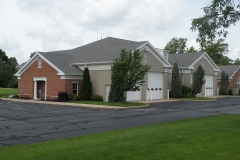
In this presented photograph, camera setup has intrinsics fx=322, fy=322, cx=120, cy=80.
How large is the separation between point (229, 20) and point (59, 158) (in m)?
9.42

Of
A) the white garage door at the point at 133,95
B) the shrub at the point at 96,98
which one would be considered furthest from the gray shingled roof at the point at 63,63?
the white garage door at the point at 133,95

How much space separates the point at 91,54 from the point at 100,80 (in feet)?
15.8

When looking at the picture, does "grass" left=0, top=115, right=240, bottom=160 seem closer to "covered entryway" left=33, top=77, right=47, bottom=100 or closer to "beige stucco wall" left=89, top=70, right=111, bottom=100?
"beige stucco wall" left=89, top=70, right=111, bottom=100

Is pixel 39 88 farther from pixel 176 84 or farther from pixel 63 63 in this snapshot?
pixel 176 84

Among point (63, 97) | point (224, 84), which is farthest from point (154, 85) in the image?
point (224, 84)

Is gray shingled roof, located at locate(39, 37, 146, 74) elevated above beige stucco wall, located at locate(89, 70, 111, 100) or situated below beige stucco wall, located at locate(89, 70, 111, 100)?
above

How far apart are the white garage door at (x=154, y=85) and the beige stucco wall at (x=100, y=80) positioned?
222 inches

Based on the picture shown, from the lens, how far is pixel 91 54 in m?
38.2

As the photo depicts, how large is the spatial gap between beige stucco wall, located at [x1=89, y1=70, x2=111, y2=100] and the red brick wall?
262cm

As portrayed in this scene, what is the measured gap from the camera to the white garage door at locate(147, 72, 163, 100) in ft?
122

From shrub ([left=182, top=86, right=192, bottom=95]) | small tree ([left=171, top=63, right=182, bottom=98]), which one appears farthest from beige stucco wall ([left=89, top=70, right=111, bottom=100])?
shrub ([left=182, top=86, right=192, bottom=95])

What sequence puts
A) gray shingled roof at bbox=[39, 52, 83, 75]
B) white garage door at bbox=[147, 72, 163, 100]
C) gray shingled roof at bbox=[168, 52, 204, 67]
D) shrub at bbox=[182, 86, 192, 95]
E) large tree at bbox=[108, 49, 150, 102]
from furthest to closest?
gray shingled roof at bbox=[168, 52, 204, 67]
shrub at bbox=[182, 86, 192, 95]
white garage door at bbox=[147, 72, 163, 100]
gray shingled roof at bbox=[39, 52, 83, 75]
large tree at bbox=[108, 49, 150, 102]

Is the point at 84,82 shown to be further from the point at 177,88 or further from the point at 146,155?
the point at 146,155

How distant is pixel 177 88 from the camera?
1604 inches
